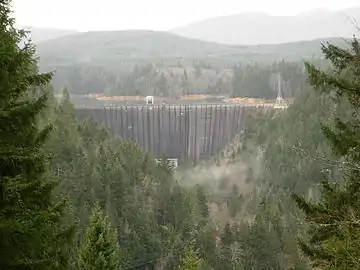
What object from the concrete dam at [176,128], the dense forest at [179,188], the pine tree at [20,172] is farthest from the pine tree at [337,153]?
the concrete dam at [176,128]

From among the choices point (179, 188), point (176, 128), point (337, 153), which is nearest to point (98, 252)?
point (337, 153)

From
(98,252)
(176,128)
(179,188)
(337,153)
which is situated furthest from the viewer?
(176,128)

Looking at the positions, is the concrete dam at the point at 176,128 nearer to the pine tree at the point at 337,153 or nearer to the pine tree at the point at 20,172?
the pine tree at the point at 337,153

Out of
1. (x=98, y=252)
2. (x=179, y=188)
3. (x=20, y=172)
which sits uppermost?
(x=20, y=172)

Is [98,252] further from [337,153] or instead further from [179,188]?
[179,188]

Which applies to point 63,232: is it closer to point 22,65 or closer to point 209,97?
point 22,65

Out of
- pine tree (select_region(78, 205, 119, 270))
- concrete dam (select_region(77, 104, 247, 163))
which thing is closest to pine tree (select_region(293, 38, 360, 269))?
pine tree (select_region(78, 205, 119, 270))
